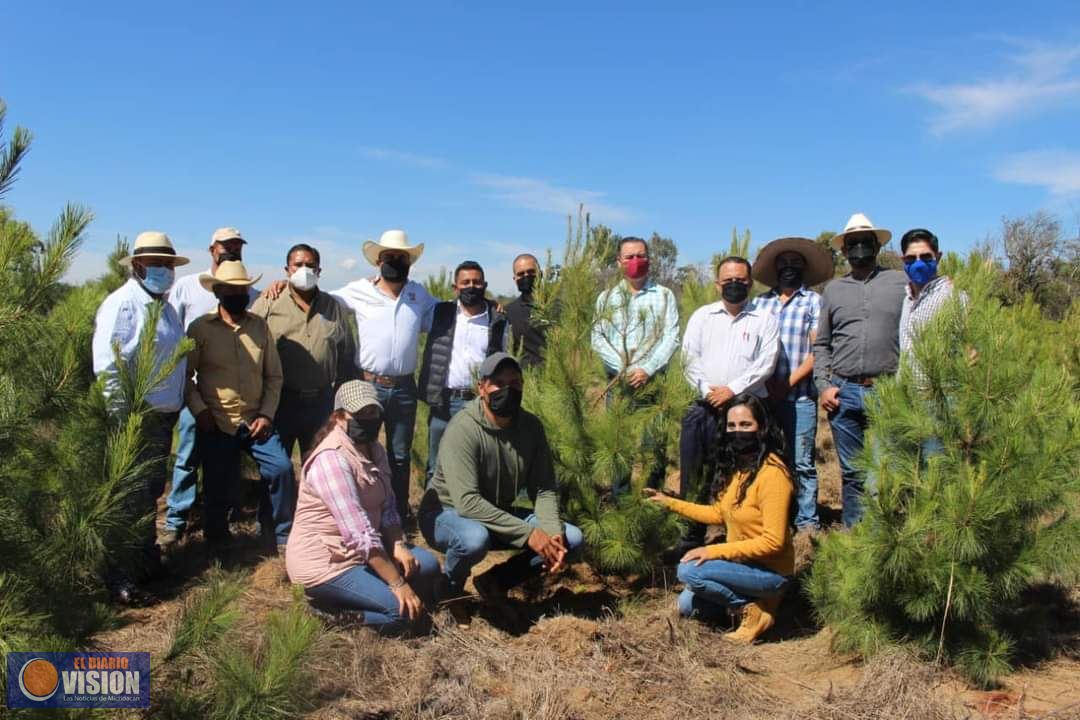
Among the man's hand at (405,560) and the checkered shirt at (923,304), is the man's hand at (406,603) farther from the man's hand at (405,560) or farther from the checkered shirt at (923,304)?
the checkered shirt at (923,304)

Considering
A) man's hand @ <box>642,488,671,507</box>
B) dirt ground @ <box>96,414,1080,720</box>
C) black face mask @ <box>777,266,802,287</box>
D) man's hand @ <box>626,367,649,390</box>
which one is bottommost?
dirt ground @ <box>96,414,1080,720</box>

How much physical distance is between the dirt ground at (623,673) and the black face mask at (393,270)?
2041 millimetres

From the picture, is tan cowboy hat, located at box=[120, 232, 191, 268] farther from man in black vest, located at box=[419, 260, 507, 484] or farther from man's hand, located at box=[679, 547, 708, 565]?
man's hand, located at box=[679, 547, 708, 565]

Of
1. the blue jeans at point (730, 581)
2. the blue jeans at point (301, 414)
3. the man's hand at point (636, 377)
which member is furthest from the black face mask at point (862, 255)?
the blue jeans at point (301, 414)

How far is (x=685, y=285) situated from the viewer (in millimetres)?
6859

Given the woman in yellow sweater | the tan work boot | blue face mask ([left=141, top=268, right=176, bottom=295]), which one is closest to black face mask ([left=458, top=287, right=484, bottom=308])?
blue face mask ([left=141, top=268, right=176, bottom=295])

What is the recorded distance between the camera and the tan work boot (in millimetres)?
3877

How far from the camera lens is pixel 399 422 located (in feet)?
16.7

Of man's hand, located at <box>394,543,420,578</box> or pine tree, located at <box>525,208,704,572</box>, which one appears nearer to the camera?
man's hand, located at <box>394,543,420,578</box>

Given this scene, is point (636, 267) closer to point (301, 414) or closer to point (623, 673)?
point (301, 414)

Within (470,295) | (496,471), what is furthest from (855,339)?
(470,295)

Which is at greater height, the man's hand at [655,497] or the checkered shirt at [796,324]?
the checkered shirt at [796,324]

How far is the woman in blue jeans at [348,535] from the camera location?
11.7 feet

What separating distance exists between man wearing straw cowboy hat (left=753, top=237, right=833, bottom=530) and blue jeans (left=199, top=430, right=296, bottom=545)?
3.05 meters
